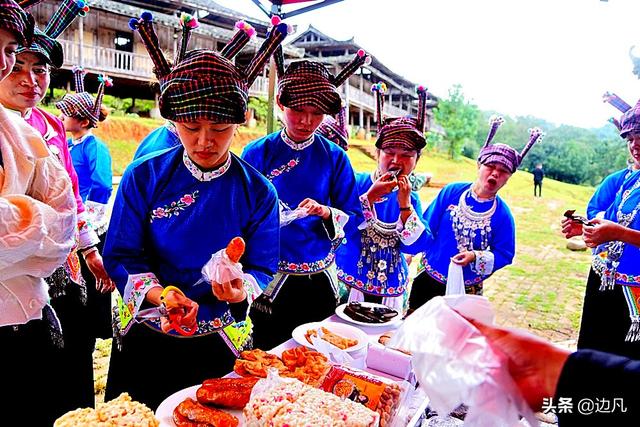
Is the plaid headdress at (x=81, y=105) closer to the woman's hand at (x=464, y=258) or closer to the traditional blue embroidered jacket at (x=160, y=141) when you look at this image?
the traditional blue embroidered jacket at (x=160, y=141)

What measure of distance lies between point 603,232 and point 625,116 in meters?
0.75

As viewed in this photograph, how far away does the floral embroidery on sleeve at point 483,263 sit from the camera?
294 cm

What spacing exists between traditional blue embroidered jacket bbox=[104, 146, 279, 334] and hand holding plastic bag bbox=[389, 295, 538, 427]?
0.88m

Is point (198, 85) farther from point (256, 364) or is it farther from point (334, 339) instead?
point (334, 339)

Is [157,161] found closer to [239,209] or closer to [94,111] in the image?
[239,209]

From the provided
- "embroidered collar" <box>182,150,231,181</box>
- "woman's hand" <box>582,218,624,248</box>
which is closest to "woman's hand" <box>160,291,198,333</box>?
"embroidered collar" <box>182,150,231,181</box>

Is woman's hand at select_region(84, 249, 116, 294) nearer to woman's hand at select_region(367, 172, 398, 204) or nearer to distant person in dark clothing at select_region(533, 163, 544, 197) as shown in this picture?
woman's hand at select_region(367, 172, 398, 204)

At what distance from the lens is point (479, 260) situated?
2.94 metres

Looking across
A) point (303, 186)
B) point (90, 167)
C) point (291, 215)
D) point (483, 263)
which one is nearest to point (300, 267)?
point (291, 215)

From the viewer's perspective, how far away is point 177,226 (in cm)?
168

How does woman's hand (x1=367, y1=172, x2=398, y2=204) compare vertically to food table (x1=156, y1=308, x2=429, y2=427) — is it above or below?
above

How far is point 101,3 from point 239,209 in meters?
11.1

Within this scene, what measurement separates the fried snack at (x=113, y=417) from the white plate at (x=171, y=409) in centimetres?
9

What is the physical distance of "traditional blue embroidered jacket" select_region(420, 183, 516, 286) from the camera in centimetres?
299
